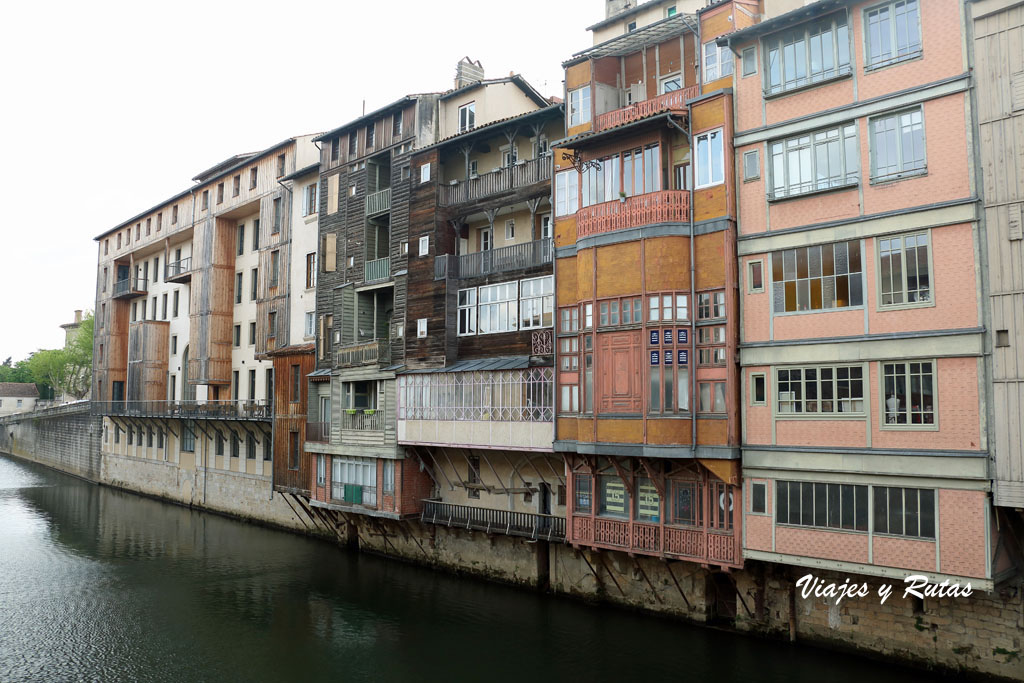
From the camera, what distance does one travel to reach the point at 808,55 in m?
20.4

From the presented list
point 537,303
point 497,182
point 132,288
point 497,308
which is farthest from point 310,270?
point 132,288

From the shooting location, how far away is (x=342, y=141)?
37438mm

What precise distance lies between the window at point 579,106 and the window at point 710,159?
4.64 meters

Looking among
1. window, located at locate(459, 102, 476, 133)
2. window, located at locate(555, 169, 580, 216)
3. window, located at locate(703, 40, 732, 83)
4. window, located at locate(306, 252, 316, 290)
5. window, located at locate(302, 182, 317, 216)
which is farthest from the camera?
window, located at locate(302, 182, 317, 216)

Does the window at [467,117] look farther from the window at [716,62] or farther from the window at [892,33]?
the window at [892,33]

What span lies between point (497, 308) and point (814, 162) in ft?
42.9

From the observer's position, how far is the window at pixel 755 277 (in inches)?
835

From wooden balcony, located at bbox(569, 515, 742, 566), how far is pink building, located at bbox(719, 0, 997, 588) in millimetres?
815

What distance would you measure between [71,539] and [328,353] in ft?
63.3

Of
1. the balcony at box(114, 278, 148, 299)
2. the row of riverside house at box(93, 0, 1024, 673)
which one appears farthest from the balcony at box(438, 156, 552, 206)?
the balcony at box(114, 278, 148, 299)

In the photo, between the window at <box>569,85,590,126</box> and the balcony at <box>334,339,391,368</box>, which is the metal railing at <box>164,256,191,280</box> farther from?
the window at <box>569,85,590,126</box>

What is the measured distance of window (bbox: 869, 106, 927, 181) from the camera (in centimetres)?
1850

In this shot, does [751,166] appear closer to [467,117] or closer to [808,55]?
[808,55]

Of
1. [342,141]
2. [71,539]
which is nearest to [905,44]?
[342,141]
